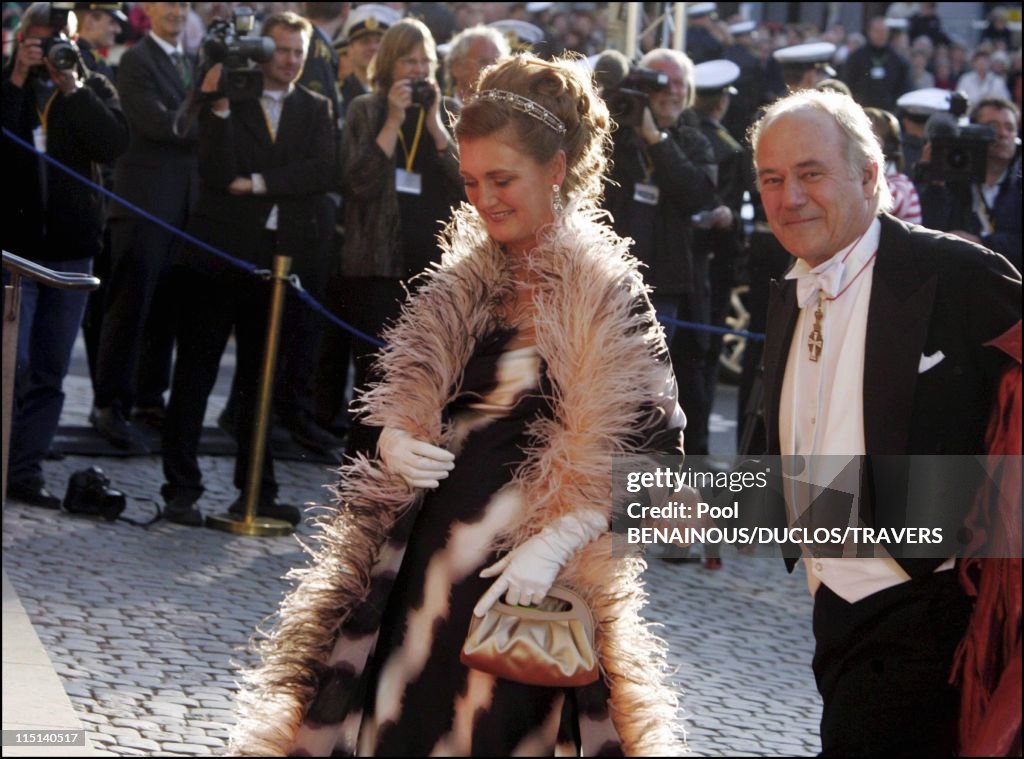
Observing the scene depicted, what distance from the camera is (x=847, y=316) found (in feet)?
11.6

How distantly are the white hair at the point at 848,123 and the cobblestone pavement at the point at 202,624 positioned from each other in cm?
222

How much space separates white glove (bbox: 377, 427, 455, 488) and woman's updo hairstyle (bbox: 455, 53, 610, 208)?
25.1 inches

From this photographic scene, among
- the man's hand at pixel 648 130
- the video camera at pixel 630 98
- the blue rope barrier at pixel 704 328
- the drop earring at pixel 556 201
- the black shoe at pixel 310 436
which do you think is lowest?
the black shoe at pixel 310 436

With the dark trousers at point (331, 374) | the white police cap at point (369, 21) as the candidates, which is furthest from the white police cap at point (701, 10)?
the dark trousers at point (331, 374)

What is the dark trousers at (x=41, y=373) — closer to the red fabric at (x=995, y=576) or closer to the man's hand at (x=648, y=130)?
the man's hand at (x=648, y=130)

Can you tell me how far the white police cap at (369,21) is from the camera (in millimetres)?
10023

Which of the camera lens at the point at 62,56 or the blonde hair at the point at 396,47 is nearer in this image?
the camera lens at the point at 62,56

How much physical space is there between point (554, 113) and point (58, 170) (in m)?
4.44

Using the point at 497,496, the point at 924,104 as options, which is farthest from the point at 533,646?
the point at 924,104

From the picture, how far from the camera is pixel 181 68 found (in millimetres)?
8977

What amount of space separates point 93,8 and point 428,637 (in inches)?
267

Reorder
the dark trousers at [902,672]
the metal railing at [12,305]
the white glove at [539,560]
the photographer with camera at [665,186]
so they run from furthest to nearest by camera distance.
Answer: the photographer with camera at [665,186]
the metal railing at [12,305]
the white glove at [539,560]
the dark trousers at [902,672]

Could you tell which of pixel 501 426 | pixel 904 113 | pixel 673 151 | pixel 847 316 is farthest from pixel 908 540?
pixel 904 113

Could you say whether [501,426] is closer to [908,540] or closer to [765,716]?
[908,540]
